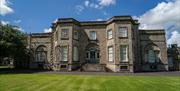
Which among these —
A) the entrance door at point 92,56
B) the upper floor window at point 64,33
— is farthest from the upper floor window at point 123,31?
the upper floor window at point 64,33

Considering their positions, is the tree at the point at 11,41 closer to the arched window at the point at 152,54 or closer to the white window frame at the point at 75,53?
the white window frame at the point at 75,53

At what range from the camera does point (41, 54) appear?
37812mm

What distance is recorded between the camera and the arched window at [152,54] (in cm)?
3509

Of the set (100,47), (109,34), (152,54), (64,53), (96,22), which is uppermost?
(96,22)

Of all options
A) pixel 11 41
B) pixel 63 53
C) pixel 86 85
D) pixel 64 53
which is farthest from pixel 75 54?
pixel 86 85

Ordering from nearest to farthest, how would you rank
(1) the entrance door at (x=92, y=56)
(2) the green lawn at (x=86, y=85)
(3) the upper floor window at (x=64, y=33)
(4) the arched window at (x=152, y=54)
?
(2) the green lawn at (x=86, y=85) → (3) the upper floor window at (x=64, y=33) → (4) the arched window at (x=152, y=54) → (1) the entrance door at (x=92, y=56)

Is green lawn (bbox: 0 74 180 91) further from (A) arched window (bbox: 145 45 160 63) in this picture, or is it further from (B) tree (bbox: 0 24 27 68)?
(A) arched window (bbox: 145 45 160 63)

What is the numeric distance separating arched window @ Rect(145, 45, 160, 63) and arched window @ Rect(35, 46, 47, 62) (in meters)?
18.0

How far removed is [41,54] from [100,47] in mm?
11094

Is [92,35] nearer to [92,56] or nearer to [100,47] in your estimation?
[100,47]

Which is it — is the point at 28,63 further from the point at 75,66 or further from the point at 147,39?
the point at 147,39

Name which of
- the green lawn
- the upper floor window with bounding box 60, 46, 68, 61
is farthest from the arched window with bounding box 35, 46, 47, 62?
the green lawn

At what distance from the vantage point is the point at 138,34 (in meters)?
35.5

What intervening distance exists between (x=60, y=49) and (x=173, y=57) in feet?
67.6
